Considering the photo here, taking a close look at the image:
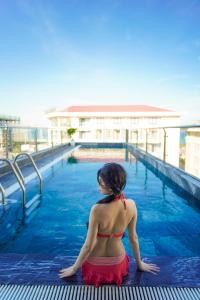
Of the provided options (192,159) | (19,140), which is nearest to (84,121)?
(19,140)

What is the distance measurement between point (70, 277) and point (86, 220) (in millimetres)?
1478

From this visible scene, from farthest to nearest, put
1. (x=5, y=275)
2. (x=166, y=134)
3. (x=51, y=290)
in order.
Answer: (x=166, y=134) < (x=5, y=275) < (x=51, y=290)

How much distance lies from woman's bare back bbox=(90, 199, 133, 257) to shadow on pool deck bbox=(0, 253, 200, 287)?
20 cm

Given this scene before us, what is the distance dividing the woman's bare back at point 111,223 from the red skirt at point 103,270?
0.10ft

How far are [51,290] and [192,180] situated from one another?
307cm

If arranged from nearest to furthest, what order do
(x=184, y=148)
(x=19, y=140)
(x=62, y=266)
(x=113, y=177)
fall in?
(x=113, y=177), (x=62, y=266), (x=184, y=148), (x=19, y=140)

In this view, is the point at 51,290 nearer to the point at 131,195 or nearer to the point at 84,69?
the point at 131,195

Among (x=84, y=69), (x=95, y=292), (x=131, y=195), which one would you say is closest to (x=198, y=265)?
(x=95, y=292)

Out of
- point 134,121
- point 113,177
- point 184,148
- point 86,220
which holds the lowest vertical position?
point 86,220

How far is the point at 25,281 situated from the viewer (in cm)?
123

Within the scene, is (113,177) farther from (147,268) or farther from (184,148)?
(184,148)

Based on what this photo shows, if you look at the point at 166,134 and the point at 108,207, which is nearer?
the point at 108,207

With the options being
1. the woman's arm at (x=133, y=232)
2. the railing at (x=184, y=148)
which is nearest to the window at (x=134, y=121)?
the railing at (x=184, y=148)

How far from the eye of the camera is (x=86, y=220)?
107 inches
